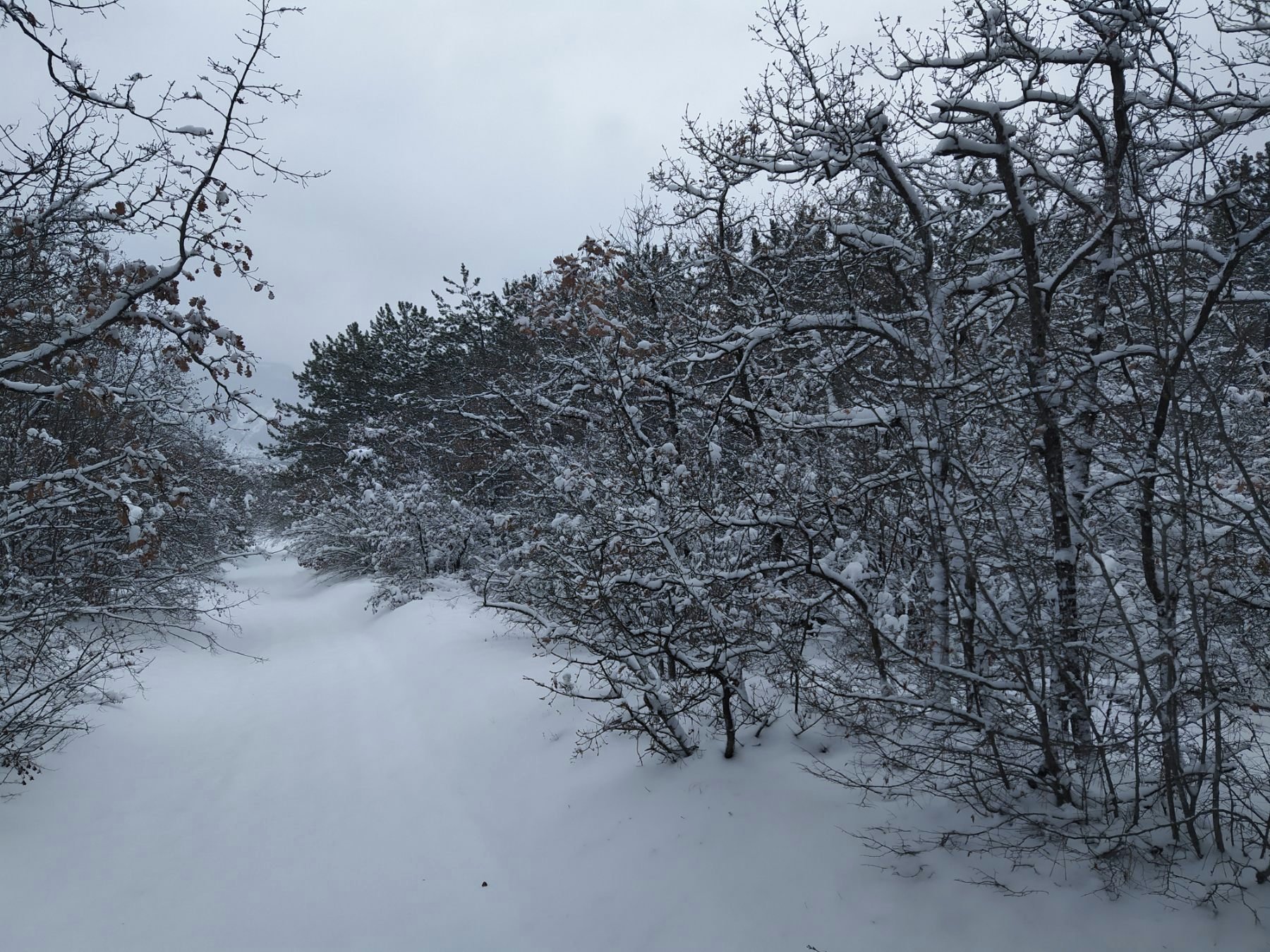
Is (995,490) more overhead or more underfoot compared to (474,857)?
more overhead

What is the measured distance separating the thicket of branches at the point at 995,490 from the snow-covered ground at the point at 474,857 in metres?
0.47

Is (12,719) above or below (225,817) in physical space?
above

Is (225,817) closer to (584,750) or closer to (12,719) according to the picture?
(12,719)

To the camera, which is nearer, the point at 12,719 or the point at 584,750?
the point at 12,719

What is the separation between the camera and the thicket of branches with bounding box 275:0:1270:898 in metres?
3.61

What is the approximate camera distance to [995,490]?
5172mm

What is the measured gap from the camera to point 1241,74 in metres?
4.36

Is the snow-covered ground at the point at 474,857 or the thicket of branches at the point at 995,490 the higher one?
the thicket of branches at the point at 995,490

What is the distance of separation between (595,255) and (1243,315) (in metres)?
7.90

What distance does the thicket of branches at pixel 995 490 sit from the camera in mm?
3611

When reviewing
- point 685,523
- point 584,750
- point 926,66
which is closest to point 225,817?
point 584,750

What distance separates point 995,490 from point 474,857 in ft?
18.8

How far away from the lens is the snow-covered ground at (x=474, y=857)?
4.18 metres

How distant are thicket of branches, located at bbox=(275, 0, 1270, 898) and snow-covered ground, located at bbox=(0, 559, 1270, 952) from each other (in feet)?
1.56
